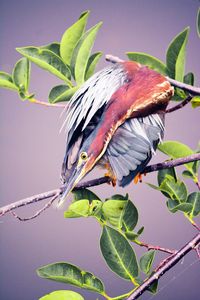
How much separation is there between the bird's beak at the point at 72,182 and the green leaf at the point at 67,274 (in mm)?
63

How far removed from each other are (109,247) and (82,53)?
19 centimetres

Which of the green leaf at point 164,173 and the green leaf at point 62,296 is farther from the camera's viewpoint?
the green leaf at point 164,173

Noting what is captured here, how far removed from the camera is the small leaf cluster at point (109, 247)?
391 millimetres

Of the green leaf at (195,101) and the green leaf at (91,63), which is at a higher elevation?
the green leaf at (91,63)

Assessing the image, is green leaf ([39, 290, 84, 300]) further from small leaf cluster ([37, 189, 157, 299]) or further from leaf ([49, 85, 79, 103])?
leaf ([49, 85, 79, 103])

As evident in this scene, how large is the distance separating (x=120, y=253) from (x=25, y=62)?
0.22 meters

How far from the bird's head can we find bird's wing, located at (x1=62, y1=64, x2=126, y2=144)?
0.12 feet

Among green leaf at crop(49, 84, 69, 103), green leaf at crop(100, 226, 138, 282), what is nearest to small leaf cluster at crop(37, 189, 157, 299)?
green leaf at crop(100, 226, 138, 282)

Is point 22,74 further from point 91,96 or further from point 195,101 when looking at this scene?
point 195,101

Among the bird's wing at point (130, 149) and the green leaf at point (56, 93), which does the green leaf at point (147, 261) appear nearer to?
the bird's wing at point (130, 149)

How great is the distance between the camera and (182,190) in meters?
0.47

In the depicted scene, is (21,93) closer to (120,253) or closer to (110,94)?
(110,94)

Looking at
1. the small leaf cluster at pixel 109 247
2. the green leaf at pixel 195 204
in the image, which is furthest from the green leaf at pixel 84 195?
the green leaf at pixel 195 204

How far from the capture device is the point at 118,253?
16.7 inches
